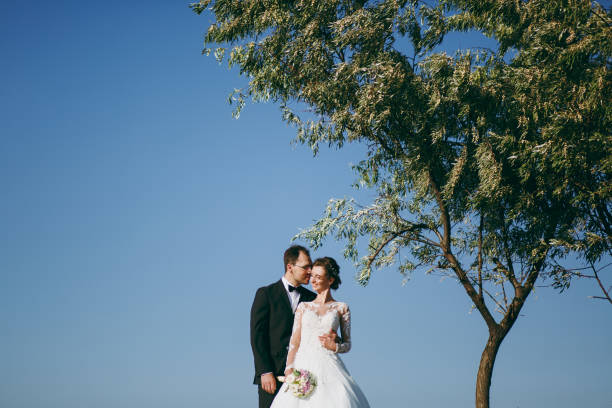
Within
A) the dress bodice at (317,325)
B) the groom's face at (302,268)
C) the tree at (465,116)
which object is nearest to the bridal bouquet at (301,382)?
the dress bodice at (317,325)

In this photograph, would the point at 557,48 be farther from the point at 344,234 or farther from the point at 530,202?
the point at 344,234

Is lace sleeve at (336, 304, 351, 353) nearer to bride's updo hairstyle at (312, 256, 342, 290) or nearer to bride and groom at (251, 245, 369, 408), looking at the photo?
bride and groom at (251, 245, 369, 408)

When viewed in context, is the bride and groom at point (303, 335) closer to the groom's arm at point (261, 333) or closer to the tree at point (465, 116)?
the groom's arm at point (261, 333)

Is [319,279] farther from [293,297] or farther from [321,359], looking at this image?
[321,359]

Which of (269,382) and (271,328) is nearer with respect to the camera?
(269,382)

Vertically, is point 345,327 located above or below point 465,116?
below

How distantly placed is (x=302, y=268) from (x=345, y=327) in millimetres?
784

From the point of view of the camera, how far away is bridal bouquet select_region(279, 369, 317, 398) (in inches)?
241

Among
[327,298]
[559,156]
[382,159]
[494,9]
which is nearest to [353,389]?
[327,298]

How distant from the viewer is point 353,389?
624cm

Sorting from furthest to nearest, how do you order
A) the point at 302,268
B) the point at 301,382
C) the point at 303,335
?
the point at 302,268 → the point at 303,335 → the point at 301,382

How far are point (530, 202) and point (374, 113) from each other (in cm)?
401

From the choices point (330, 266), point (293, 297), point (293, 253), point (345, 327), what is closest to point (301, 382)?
point (345, 327)

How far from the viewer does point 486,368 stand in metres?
A: 14.1
